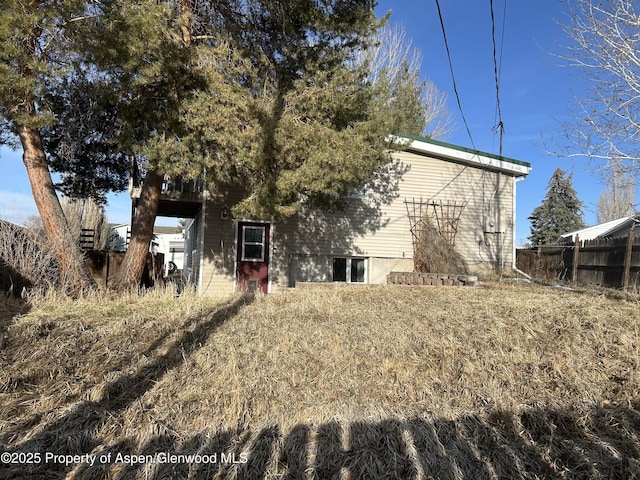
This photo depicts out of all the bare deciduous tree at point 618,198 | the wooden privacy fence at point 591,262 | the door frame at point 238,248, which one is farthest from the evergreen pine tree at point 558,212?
the door frame at point 238,248

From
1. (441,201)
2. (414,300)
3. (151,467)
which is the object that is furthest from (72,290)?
(441,201)

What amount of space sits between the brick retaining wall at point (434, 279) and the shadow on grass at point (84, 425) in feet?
21.3

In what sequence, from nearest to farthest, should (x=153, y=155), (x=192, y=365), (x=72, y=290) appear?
(x=192, y=365) < (x=72, y=290) < (x=153, y=155)

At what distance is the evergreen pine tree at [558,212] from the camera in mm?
37906

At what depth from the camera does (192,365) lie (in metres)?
4.42

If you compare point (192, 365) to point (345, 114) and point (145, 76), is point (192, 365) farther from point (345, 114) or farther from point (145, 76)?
point (345, 114)

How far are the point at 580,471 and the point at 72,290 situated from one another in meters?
7.19

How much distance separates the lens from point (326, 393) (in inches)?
155

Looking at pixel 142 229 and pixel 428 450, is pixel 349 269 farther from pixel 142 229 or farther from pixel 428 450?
pixel 428 450

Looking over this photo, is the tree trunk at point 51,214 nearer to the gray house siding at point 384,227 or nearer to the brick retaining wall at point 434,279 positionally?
→ the gray house siding at point 384,227

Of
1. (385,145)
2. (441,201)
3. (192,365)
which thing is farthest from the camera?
(441,201)

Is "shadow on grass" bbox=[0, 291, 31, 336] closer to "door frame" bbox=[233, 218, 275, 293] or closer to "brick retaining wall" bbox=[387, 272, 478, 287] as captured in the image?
"door frame" bbox=[233, 218, 275, 293]

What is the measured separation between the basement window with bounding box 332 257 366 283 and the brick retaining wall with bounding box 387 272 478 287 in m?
2.35

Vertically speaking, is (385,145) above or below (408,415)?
above
